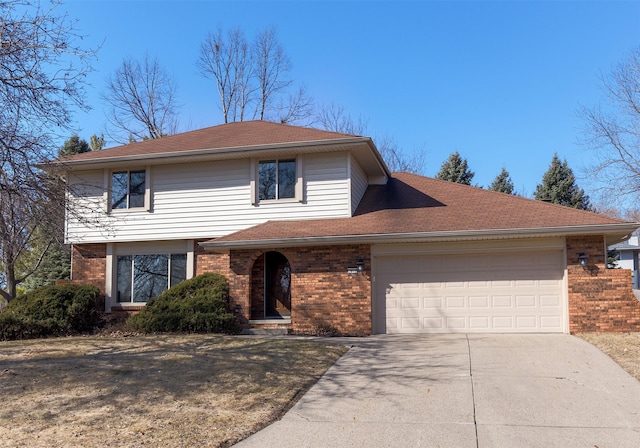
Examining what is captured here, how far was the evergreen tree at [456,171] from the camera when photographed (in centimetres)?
3133

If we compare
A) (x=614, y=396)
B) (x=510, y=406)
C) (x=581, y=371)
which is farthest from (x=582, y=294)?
(x=510, y=406)

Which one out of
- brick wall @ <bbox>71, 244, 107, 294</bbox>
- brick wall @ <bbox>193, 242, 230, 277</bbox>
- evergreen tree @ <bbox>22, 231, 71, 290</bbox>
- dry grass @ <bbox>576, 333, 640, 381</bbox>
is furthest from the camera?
evergreen tree @ <bbox>22, 231, 71, 290</bbox>

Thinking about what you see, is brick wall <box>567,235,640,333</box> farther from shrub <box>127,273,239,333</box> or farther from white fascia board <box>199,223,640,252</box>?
shrub <box>127,273,239,333</box>

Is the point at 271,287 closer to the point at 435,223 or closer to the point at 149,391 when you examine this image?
the point at 435,223

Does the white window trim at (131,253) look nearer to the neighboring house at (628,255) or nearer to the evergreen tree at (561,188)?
the evergreen tree at (561,188)

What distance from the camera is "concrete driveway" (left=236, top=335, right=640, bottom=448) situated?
5.88m

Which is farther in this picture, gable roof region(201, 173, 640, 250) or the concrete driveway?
gable roof region(201, 173, 640, 250)

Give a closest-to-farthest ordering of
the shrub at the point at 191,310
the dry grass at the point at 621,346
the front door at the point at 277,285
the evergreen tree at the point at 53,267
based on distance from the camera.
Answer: the dry grass at the point at 621,346, the shrub at the point at 191,310, the front door at the point at 277,285, the evergreen tree at the point at 53,267

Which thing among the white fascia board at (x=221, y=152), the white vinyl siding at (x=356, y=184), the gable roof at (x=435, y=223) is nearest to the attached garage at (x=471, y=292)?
the gable roof at (x=435, y=223)

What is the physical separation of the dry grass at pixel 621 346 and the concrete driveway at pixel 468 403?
0.22 m

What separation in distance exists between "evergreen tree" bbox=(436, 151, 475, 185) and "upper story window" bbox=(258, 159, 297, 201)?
17405 millimetres

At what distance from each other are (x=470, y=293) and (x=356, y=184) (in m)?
4.80

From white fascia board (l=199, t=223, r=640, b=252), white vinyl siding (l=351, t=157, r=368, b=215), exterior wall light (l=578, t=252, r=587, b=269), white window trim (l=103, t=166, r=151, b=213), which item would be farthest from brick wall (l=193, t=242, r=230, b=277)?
exterior wall light (l=578, t=252, r=587, b=269)

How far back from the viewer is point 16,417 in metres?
6.38
